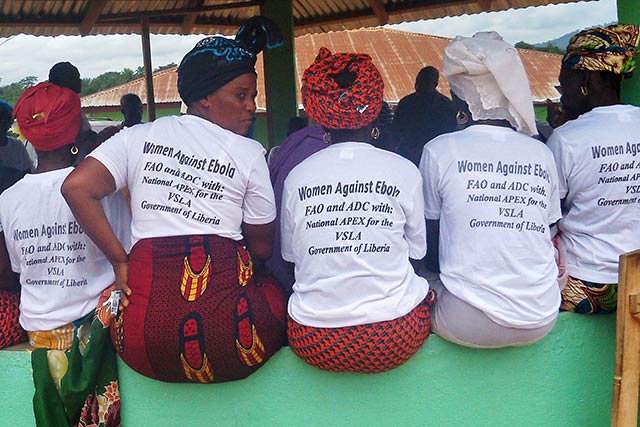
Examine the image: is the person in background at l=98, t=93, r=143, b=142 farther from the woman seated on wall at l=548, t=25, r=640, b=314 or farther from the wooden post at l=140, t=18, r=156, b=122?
the woman seated on wall at l=548, t=25, r=640, b=314

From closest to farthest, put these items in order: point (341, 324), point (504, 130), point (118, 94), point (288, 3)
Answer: point (341, 324)
point (504, 130)
point (288, 3)
point (118, 94)

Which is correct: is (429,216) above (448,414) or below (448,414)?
above

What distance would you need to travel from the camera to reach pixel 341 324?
236 cm

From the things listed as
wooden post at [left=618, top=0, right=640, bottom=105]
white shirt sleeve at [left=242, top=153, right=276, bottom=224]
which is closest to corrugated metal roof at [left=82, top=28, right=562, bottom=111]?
wooden post at [left=618, top=0, right=640, bottom=105]

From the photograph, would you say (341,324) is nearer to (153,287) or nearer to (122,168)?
(153,287)

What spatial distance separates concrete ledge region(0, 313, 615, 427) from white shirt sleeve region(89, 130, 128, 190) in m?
0.71

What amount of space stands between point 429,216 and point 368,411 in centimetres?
75

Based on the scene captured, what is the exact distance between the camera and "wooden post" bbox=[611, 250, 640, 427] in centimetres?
241

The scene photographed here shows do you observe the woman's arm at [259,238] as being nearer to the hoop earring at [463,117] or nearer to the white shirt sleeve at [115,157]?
the white shirt sleeve at [115,157]

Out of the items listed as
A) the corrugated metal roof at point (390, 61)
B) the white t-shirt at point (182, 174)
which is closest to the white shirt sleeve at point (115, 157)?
the white t-shirt at point (182, 174)

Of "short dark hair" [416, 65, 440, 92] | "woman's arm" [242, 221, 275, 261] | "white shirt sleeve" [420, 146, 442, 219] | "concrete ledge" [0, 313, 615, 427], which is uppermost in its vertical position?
"short dark hair" [416, 65, 440, 92]

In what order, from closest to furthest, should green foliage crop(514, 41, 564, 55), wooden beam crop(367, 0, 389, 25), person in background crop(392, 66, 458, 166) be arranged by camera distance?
person in background crop(392, 66, 458, 166), wooden beam crop(367, 0, 389, 25), green foliage crop(514, 41, 564, 55)

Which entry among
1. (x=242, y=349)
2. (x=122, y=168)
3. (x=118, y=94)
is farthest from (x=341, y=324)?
(x=118, y=94)

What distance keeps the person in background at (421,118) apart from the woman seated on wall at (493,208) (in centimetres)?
153
